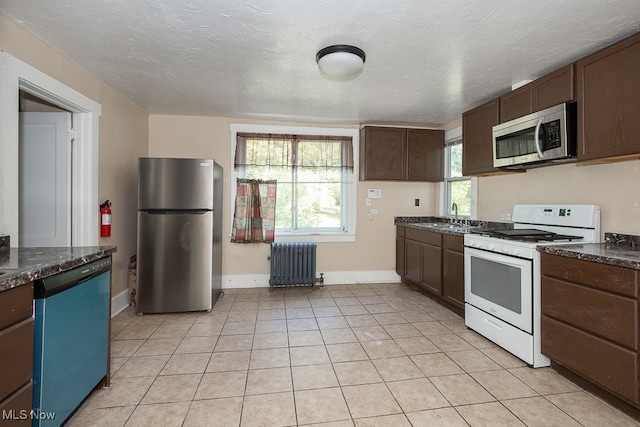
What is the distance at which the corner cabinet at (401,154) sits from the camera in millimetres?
4223

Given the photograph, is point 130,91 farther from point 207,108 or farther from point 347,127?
point 347,127

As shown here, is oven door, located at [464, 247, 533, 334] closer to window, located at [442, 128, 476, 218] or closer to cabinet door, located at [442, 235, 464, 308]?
cabinet door, located at [442, 235, 464, 308]

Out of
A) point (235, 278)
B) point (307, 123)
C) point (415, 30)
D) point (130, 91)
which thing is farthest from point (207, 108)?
point (415, 30)

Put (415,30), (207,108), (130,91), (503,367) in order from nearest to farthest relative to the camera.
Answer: (415,30), (503,367), (130,91), (207,108)

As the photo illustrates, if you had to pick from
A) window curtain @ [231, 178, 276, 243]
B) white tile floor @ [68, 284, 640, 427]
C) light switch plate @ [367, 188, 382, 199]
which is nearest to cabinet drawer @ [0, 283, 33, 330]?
white tile floor @ [68, 284, 640, 427]

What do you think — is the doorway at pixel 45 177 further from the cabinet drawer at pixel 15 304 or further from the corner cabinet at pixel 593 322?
the corner cabinet at pixel 593 322

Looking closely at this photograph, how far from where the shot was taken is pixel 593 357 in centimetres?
180

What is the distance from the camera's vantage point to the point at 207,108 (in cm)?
372

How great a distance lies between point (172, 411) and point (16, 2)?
2.52 metres

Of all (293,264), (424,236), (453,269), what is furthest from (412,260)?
(293,264)

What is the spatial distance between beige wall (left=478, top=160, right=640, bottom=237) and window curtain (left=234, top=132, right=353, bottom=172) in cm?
198

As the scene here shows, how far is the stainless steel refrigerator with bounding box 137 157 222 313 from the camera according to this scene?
10.2ft

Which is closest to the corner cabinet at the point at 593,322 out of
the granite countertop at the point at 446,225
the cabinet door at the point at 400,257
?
the granite countertop at the point at 446,225

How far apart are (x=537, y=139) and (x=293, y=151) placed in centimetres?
279
